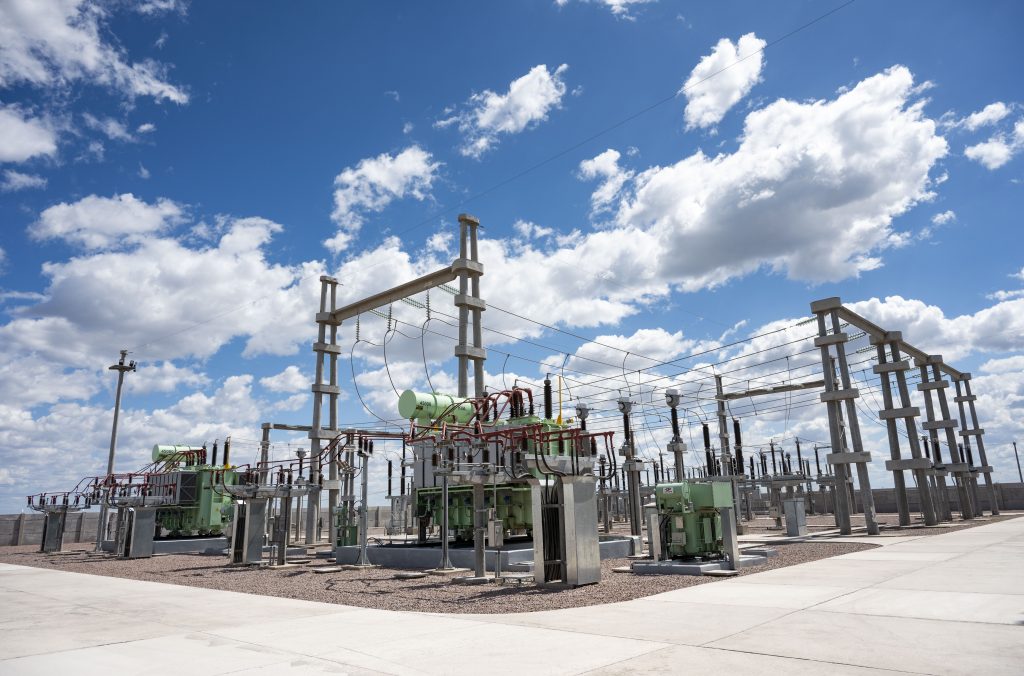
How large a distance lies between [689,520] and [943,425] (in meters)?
32.8

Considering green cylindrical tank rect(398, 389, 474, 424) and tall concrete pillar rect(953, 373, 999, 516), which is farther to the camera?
tall concrete pillar rect(953, 373, 999, 516)

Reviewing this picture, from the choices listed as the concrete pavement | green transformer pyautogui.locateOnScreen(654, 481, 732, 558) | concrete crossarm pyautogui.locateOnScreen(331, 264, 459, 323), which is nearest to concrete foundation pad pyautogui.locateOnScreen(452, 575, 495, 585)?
the concrete pavement

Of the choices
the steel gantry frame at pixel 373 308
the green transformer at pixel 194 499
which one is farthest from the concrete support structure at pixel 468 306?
the green transformer at pixel 194 499

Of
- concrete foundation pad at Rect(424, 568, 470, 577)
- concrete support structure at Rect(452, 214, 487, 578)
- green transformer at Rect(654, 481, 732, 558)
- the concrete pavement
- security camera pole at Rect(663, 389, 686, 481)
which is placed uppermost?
concrete support structure at Rect(452, 214, 487, 578)

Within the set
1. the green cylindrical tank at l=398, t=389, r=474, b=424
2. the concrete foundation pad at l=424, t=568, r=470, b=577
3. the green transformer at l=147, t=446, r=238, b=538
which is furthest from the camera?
the green transformer at l=147, t=446, r=238, b=538

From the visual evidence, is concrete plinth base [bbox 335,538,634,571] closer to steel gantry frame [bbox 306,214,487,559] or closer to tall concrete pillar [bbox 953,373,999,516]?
steel gantry frame [bbox 306,214,487,559]

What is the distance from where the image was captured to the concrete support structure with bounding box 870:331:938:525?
3244 centimetres

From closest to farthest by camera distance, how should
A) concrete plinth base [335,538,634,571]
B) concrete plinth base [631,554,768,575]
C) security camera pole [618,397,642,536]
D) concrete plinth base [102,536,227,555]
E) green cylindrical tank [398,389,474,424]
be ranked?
concrete plinth base [631,554,768,575] < concrete plinth base [335,538,634,571] < green cylindrical tank [398,389,474,424] < security camera pole [618,397,642,536] < concrete plinth base [102,536,227,555]

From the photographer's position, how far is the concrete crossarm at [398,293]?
27156 mm

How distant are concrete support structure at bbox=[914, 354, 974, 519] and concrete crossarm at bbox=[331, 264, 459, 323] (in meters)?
32.7

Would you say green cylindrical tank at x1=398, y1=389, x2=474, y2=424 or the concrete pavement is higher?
green cylindrical tank at x1=398, y1=389, x2=474, y2=424

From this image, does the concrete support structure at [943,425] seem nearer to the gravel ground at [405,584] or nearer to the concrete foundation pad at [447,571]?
the gravel ground at [405,584]

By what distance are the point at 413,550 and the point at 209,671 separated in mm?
13881

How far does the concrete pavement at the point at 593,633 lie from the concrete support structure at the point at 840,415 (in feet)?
43.7
